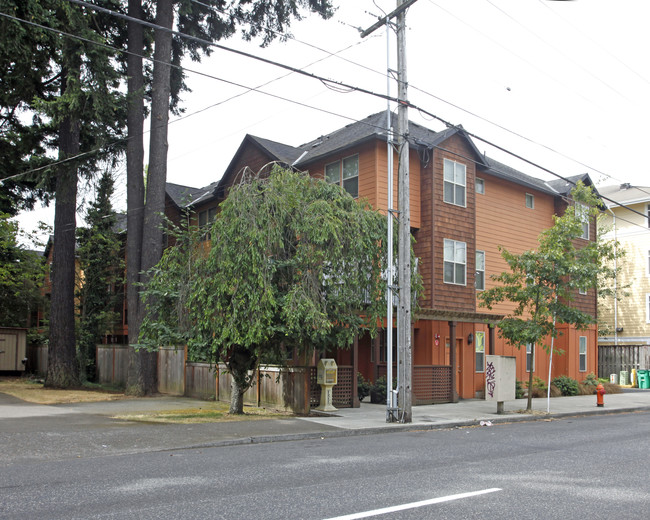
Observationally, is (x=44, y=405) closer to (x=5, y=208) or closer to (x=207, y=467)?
(x=207, y=467)

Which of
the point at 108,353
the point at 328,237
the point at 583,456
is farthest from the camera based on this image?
the point at 108,353

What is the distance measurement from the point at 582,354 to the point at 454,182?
1129cm

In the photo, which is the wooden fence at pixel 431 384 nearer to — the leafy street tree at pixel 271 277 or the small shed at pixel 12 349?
the leafy street tree at pixel 271 277

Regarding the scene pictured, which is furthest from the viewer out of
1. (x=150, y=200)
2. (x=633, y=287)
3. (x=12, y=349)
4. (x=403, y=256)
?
(x=633, y=287)

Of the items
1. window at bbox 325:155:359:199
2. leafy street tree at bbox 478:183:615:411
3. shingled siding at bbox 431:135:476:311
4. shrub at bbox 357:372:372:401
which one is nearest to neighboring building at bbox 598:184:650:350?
shingled siding at bbox 431:135:476:311

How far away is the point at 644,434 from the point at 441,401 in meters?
7.78

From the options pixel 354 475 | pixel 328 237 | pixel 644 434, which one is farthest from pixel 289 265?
pixel 644 434

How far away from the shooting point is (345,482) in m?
7.76

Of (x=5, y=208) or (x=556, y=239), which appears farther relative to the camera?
(x=5, y=208)

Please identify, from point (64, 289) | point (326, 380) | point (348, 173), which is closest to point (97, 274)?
point (64, 289)

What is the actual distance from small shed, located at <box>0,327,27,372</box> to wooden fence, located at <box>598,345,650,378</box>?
30422 millimetres

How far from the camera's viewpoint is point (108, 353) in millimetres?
27594

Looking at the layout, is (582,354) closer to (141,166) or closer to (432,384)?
(432,384)

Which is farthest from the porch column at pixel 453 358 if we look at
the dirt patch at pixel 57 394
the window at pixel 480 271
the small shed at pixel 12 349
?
the small shed at pixel 12 349
